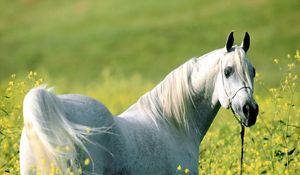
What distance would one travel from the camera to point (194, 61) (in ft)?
26.2

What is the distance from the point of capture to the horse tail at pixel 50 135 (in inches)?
253

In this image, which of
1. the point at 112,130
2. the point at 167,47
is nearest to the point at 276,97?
the point at 112,130

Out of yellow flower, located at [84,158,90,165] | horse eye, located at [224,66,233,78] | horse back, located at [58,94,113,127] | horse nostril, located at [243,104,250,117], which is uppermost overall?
horse eye, located at [224,66,233,78]

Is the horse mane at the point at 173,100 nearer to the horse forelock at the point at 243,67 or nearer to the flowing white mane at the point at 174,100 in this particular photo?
the flowing white mane at the point at 174,100

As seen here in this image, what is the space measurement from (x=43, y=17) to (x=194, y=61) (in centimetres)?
4279

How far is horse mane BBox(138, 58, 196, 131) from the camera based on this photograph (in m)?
7.83

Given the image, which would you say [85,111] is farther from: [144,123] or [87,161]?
[144,123]

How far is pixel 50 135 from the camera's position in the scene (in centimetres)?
648

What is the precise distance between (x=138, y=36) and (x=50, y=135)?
116ft

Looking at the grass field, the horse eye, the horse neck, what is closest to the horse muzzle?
the horse eye

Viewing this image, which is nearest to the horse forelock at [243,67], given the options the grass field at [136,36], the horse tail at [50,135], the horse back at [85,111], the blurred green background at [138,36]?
the horse back at [85,111]

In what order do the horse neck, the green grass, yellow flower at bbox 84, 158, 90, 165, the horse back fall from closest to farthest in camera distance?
yellow flower at bbox 84, 158, 90, 165, the horse back, the horse neck, the green grass

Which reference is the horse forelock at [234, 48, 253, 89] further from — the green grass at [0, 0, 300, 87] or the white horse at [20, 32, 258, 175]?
the green grass at [0, 0, 300, 87]

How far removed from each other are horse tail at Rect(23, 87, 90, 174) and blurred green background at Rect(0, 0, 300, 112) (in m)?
25.8
